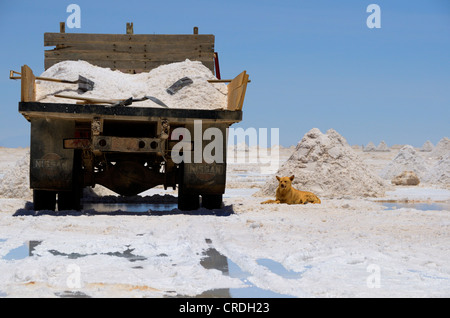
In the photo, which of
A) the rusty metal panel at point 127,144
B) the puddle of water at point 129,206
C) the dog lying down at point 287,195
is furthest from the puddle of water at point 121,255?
the dog lying down at point 287,195

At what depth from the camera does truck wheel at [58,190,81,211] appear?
9047 millimetres

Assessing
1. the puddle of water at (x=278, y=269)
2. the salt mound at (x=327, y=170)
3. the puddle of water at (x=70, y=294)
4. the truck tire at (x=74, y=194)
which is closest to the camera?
the puddle of water at (x=70, y=294)

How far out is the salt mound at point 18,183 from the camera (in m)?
12.0

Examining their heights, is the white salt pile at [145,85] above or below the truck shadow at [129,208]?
above

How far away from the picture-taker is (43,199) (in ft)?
29.7

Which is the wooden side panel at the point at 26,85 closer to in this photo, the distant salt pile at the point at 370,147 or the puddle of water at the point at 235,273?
the puddle of water at the point at 235,273

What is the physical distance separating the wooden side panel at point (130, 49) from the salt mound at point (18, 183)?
2.88 m

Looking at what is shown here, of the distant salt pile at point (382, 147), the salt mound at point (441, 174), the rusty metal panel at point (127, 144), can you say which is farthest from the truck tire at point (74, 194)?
the distant salt pile at point (382, 147)

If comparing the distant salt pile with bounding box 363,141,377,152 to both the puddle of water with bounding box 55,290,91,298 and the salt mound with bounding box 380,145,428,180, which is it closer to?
the salt mound with bounding box 380,145,428,180

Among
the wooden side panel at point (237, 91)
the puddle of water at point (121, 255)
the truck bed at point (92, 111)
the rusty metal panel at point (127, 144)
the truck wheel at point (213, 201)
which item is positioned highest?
the wooden side panel at point (237, 91)

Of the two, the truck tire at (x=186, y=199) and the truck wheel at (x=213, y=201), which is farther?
the truck wheel at (x=213, y=201)

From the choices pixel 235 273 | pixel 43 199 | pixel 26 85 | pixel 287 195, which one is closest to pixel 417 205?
pixel 287 195

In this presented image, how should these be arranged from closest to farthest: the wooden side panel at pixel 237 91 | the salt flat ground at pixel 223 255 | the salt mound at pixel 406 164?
the salt flat ground at pixel 223 255 → the wooden side panel at pixel 237 91 → the salt mound at pixel 406 164
